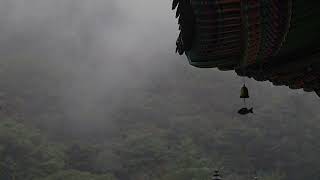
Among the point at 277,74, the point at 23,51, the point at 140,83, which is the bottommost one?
the point at 277,74

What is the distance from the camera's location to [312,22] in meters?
1.70

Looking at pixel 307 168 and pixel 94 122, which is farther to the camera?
pixel 94 122

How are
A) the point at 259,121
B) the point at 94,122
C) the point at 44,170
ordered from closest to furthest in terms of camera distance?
the point at 44,170 → the point at 259,121 → the point at 94,122

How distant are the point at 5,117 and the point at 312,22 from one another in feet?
227

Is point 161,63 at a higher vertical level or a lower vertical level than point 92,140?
higher

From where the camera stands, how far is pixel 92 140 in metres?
65.8

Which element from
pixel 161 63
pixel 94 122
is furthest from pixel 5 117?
pixel 161 63

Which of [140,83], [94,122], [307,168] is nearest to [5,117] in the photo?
[94,122]

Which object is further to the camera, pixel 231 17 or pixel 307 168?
pixel 307 168

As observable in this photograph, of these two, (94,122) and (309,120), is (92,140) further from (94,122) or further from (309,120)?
(309,120)

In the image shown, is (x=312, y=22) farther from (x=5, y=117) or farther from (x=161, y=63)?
(x=161, y=63)

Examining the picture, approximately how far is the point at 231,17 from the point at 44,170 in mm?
53144

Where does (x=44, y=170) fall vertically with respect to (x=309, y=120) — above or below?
below

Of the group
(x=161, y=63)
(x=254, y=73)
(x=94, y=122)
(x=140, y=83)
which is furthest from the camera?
(x=161, y=63)
